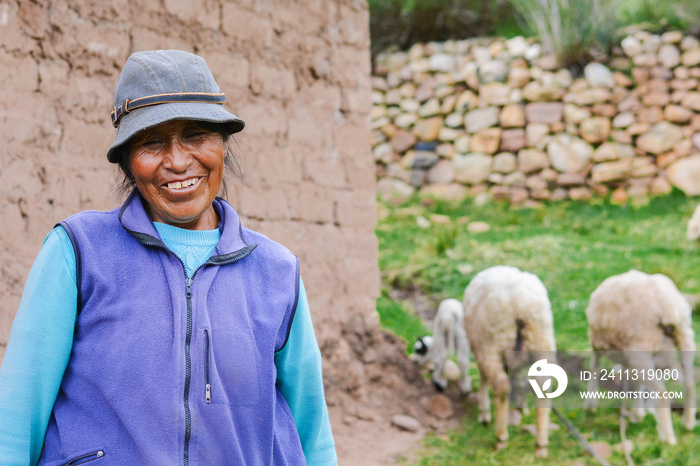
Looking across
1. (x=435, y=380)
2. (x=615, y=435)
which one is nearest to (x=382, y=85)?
(x=435, y=380)

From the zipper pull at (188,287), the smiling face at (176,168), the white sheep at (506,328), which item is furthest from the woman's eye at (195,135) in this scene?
the white sheep at (506,328)

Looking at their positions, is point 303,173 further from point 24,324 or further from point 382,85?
point 382,85

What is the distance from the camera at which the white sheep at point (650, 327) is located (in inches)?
179

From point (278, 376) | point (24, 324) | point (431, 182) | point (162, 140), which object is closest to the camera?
point (24, 324)

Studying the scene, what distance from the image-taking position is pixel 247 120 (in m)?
4.41

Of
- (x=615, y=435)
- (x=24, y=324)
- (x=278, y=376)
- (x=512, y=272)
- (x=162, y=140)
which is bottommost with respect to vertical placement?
(x=615, y=435)

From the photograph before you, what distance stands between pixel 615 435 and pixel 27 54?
4.28m

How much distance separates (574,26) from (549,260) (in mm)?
5250

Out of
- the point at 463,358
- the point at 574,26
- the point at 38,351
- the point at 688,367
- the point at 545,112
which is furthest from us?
the point at 545,112

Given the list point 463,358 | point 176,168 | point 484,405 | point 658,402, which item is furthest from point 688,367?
point 176,168

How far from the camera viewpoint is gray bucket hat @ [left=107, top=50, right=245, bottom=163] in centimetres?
146

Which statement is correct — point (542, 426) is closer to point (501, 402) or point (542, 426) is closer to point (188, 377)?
point (501, 402)

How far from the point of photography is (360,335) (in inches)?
204

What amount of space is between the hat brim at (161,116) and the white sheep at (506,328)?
3.43 meters
